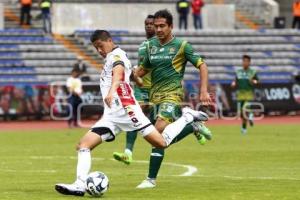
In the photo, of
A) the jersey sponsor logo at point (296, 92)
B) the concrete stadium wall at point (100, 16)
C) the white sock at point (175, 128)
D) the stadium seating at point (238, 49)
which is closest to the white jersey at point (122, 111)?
the white sock at point (175, 128)

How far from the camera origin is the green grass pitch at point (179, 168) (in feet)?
46.3

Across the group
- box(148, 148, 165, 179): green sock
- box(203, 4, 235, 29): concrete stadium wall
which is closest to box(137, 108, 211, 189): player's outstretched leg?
box(148, 148, 165, 179): green sock

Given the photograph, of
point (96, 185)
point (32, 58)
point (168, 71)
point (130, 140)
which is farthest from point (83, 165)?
point (32, 58)

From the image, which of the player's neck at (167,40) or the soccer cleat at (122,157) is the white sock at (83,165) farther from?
the soccer cleat at (122,157)

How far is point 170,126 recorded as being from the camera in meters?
14.9

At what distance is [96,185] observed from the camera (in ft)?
44.4

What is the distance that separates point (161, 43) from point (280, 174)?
10.5 feet

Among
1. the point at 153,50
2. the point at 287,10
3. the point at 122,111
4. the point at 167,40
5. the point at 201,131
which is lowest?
the point at 287,10

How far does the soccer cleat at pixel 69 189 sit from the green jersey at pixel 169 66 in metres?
2.47

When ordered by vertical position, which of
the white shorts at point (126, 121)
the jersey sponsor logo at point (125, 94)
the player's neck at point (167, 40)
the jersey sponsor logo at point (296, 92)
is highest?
the player's neck at point (167, 40)

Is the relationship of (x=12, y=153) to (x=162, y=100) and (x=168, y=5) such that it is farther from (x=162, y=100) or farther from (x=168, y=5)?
(x=168, y=5)

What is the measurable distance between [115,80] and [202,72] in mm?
1807

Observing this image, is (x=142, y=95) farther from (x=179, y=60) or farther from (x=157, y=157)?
(x=157, y=157)

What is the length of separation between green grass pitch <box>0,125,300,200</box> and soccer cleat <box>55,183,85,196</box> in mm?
130
